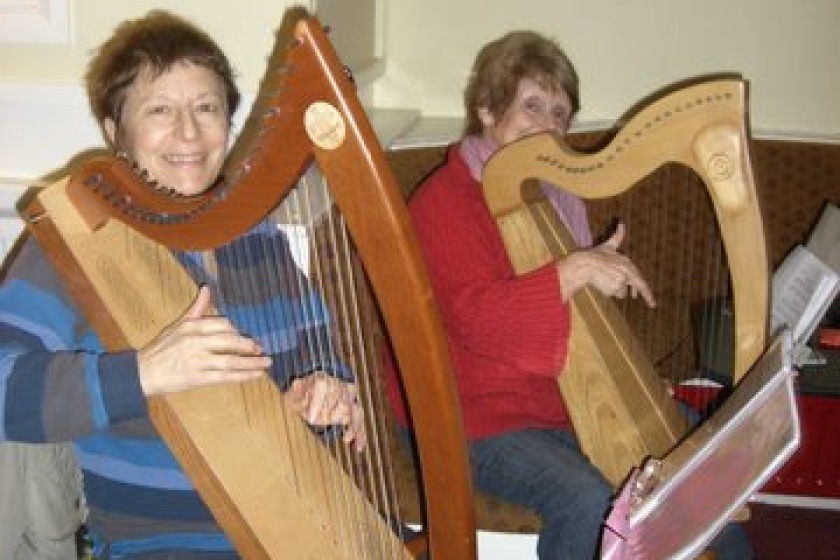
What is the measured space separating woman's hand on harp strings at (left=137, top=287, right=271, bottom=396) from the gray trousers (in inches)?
8.9

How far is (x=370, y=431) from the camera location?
4.01 feet

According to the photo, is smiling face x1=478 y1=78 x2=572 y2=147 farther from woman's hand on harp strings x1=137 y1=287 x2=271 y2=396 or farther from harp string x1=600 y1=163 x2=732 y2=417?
woman's hand on harp strings x1=137 y1=287 x2=271 y2=396

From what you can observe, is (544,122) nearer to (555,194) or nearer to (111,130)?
(555,194)

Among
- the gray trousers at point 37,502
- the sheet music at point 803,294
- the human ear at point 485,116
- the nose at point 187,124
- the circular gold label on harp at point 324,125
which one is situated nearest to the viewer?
the circular gold label on harp at point 324,125

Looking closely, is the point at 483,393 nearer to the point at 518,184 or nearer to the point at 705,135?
the point at 518,184

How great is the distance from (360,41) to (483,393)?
1251 millimetres

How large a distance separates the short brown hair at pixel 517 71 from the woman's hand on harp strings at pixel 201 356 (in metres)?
0.95

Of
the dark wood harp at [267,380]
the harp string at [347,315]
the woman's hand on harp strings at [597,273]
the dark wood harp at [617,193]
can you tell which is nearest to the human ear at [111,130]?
the dark wood harp at [267,380]

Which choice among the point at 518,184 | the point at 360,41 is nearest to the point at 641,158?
the point at 518,184

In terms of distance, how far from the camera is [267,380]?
113 cm

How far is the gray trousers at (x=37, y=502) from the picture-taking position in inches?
41.9

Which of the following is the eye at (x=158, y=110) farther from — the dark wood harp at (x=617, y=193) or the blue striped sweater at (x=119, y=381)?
the dark wood harp at (x=617, y=193)

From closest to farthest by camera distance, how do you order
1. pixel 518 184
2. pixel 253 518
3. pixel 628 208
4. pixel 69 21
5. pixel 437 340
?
pixel 437 340, pixel 253 518, pixel 518 184, pixel 69 21, pixel 628 208

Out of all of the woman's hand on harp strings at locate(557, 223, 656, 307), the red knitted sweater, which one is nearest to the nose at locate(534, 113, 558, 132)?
the red knitted sweater
